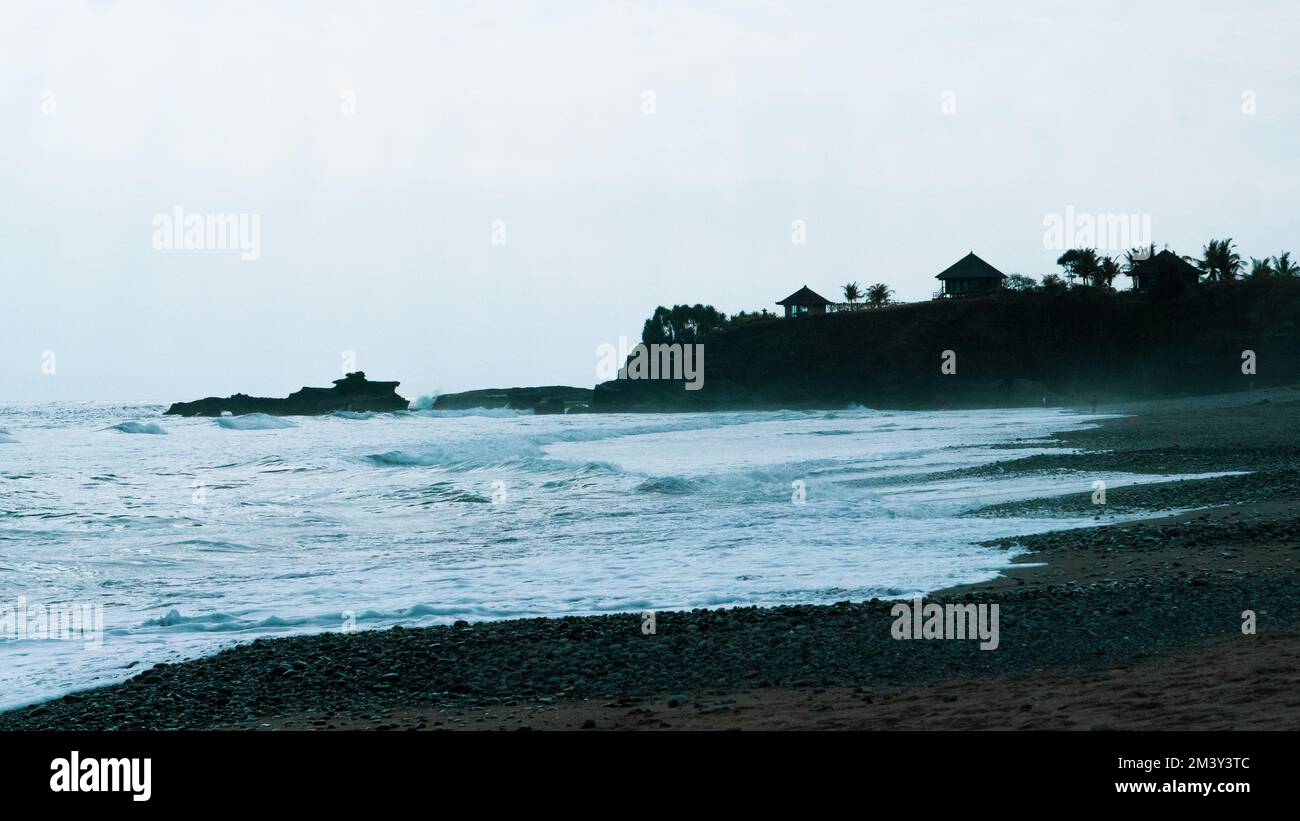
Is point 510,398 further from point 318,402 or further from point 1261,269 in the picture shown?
point 1261,269

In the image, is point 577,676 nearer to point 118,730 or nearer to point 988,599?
point 118,730

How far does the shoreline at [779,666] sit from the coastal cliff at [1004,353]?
61.9 m

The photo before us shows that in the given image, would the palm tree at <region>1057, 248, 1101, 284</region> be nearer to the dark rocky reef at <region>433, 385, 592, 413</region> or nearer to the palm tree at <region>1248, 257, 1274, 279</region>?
the palm tree at <region>1248, 257, 1274, 279</region>

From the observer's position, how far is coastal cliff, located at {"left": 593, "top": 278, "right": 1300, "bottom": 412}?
6975 centimetres

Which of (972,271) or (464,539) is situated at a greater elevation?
(972,271)

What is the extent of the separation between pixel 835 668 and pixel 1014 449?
22555mm

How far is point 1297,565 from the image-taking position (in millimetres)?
9742

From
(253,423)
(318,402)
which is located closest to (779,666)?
(253,423)

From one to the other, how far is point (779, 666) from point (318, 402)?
353ft

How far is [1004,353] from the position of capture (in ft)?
268

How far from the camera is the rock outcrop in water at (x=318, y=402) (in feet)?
357

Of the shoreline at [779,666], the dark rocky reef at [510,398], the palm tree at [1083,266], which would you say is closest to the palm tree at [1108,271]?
the palm tree at [1083,266]

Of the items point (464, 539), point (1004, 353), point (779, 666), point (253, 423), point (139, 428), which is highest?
point (1004, 353)

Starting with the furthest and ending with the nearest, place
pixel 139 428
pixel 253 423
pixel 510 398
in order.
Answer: pixel 510 398, pixel 253 423, pixel 139 428
